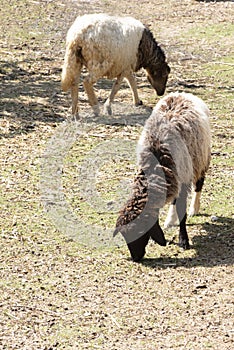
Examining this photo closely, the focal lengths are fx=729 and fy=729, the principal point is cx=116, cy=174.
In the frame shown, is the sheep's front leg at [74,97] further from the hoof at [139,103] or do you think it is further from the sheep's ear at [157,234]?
the sheep's ear at [157,234]

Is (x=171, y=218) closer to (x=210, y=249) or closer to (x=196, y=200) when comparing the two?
(x=196, y=200)

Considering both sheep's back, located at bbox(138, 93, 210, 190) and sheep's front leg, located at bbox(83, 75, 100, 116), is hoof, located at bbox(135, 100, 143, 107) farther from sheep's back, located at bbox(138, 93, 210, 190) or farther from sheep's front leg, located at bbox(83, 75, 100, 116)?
sheep's back, located at bbox(138, 93, 210, 190)

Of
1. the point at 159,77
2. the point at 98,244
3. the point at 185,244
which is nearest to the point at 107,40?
the point at 159,77

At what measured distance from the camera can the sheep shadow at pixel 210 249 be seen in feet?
22.0

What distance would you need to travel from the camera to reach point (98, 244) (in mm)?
7160

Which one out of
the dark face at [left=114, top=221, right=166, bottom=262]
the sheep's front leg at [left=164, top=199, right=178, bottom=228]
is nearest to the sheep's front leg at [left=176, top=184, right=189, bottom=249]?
the dark face at [left=114, top=221, right=166, bottom=262]

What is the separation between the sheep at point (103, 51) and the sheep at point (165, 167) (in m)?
3.42

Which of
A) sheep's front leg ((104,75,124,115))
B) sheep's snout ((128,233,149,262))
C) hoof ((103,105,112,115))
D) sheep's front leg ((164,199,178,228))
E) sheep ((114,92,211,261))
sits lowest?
hoof ((103,105,112,115))

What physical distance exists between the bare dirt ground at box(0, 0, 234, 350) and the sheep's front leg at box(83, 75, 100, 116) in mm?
344

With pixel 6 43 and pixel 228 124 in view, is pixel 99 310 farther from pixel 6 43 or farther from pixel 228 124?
pixel 6 43

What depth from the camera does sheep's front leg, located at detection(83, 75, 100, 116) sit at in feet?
35.1

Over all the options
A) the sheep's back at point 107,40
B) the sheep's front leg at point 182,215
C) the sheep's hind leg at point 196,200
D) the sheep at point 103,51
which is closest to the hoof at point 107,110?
the sheep at point 103,51

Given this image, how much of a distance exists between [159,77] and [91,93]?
129 cm

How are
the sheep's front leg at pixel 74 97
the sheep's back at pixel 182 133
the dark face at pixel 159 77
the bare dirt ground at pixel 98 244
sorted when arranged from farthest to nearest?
the dark face at pixel 159 77 → the sheep's front leg at pixel 74 97 → the sheep's back at pixel 182 133 → the bare dirt ground at pixel 98 244
